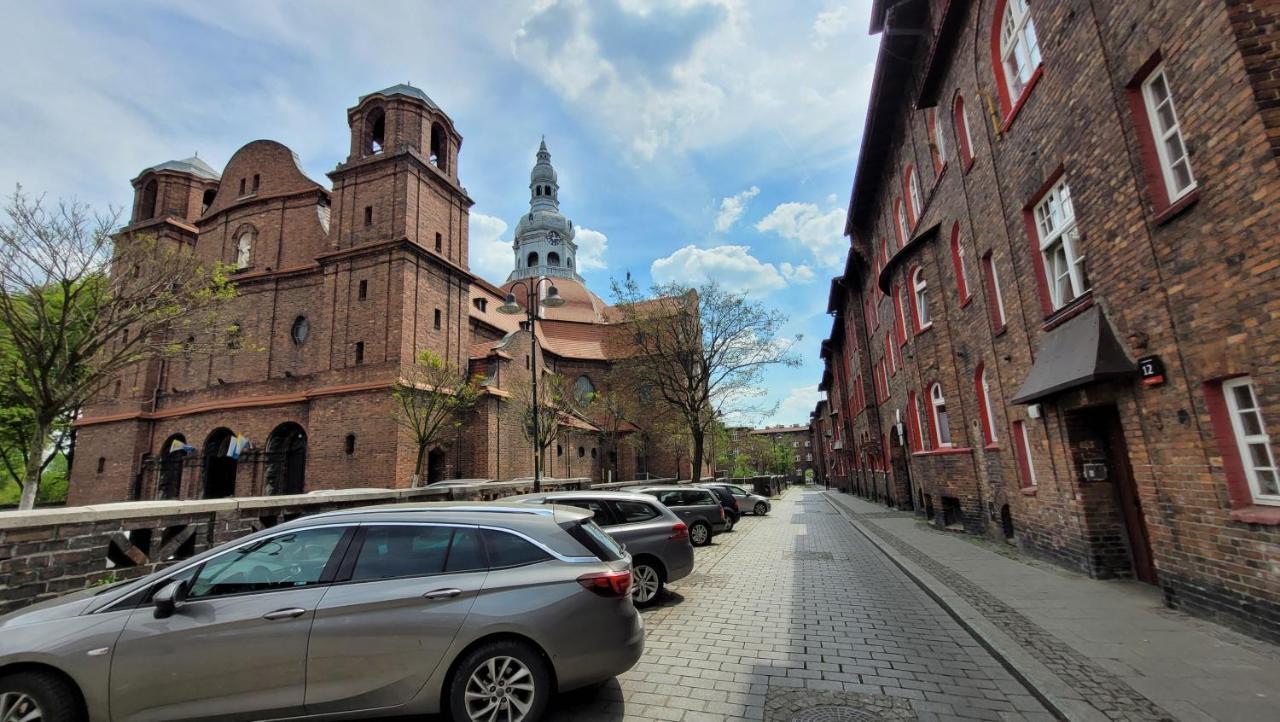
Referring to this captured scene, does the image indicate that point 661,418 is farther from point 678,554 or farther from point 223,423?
point 678,554

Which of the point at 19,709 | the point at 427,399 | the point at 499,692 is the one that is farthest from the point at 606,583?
the point at 427,399

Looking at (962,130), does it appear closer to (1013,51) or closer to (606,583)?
(1013,51)

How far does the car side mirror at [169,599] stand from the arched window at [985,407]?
13.2 m

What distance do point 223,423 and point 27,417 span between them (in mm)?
15011

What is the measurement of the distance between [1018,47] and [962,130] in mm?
2922

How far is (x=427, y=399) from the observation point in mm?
22547

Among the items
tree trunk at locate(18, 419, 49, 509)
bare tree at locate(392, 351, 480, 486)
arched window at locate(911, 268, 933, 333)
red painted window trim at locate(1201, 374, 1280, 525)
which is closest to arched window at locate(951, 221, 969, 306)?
arched window at locate(911, 268, 933, 333)

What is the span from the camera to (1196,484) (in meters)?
5.69

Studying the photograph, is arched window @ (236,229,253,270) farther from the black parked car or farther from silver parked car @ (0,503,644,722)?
silver parked car @ (0,503,644,722)

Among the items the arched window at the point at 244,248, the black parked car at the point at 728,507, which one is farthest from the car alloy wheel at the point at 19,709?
the arched window at the point at 244,248

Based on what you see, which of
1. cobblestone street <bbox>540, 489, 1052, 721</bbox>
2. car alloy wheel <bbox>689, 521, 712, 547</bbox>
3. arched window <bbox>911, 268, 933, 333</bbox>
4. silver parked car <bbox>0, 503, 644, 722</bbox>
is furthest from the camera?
arched window <bbox>911, 268, 933, 333</bbox>

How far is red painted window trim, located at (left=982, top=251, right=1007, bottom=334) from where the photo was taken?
10.7 meters

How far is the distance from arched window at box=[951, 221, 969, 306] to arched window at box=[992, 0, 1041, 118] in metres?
3.44

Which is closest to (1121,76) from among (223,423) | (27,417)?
(223,423)
